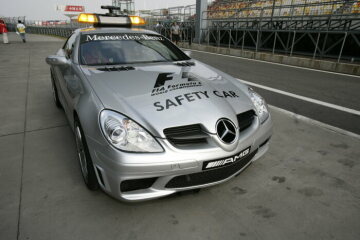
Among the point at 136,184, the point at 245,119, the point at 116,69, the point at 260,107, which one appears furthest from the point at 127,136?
the point at 260,107

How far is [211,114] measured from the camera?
1.94 meters

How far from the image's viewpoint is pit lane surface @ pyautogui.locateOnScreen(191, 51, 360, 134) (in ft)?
13.2

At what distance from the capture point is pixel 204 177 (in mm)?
1895

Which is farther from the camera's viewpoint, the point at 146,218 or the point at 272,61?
the point at 272,61

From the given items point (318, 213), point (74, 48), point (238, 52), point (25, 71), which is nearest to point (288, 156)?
point (318, 213)

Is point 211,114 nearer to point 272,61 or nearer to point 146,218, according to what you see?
point 146,218

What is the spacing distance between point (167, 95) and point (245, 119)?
0.69 meters

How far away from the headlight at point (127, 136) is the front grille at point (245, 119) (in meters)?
0.74

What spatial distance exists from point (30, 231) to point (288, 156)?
100 inches

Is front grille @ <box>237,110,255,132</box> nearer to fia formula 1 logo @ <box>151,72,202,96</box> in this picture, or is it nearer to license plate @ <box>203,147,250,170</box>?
license plate @ <box>203,147,250,170</box>

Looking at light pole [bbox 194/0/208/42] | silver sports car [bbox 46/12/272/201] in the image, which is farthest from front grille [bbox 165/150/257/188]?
light pole [bbox 194/0/208/42]

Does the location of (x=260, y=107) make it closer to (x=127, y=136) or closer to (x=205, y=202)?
(x=205, y=202)

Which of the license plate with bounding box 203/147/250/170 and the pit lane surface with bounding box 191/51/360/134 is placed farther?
the pit lane surface with bounding box 191/51/360/134

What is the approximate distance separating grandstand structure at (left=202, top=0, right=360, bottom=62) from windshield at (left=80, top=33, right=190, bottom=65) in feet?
25.4
